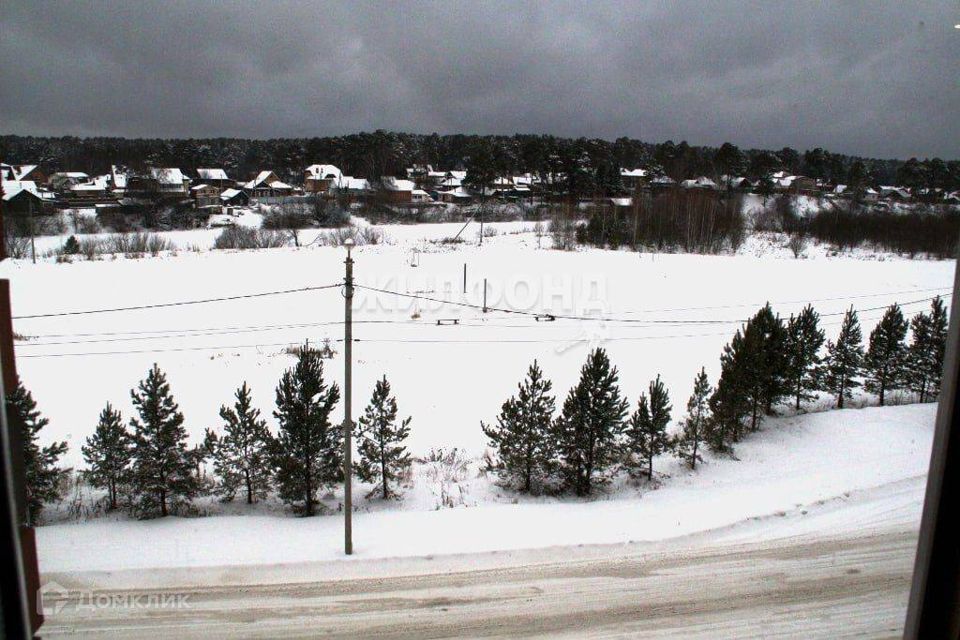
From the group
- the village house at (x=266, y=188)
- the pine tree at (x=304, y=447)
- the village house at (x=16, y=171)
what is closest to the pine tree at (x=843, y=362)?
the pine tree at (x=304, y=447)

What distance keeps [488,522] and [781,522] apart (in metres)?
2.96

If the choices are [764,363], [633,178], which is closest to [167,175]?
[633,178]

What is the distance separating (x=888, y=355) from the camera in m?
11.4

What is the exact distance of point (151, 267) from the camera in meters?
22.2

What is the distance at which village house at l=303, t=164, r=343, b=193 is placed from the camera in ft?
155

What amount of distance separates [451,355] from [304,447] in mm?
7624

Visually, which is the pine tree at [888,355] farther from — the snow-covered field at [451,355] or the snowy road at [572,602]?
the snowy road at [572,602]

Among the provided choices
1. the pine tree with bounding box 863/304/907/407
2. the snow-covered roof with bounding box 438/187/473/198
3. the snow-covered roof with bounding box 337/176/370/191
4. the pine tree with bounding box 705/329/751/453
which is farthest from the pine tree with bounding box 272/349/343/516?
the snow-covered roof with bounding box 438/187/473/198

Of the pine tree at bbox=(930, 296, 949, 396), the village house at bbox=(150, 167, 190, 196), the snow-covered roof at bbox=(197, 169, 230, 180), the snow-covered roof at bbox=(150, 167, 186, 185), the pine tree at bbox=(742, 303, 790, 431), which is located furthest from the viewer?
the snow-covered roof at bbox=(197, 169, 230, 180)

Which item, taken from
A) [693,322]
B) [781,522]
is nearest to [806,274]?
[693,322]

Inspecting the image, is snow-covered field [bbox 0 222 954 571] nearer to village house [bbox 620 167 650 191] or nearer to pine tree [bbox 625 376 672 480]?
pine tree [bbox 625 376 672 480]

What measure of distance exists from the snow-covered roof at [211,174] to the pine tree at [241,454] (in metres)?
38.9

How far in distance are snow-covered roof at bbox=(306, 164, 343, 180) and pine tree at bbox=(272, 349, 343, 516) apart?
142ft

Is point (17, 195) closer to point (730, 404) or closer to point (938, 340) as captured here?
point (730, 404)
